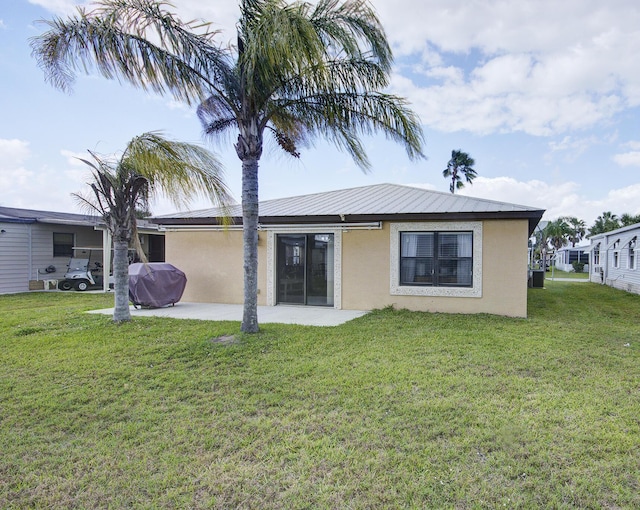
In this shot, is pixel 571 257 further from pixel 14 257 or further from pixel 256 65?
pixel 14 257

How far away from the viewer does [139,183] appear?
823 cm

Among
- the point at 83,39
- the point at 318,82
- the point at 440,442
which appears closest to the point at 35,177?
the point at 83,39

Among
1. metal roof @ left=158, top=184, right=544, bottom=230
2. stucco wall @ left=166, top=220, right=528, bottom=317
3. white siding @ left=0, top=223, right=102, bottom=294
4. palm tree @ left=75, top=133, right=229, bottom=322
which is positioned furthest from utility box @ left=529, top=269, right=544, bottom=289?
white siding @ left=0, top=223, right=102, bottom=294

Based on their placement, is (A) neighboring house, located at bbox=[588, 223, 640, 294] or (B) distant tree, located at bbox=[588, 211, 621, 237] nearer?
(A) neighboring house, located at bbox=[588, 223, 640, 294]

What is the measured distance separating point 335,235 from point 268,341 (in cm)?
483

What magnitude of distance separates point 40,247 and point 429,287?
16732 mm

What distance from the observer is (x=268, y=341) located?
6.73 m

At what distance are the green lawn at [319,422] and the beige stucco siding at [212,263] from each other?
4.62 metres

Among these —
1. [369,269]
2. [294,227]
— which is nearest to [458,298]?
[369,269]

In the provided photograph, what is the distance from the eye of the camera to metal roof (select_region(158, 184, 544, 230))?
30.6 ft

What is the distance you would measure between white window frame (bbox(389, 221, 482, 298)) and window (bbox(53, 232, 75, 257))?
15.6 metres

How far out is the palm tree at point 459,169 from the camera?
2838cm

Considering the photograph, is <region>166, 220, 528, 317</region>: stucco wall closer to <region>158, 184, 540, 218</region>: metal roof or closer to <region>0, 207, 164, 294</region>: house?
<region>158, 184, 540, 218</region>: metal roof

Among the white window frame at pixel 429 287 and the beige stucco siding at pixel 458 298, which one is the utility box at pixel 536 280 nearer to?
the beige stucco siding at pixel 458 298
